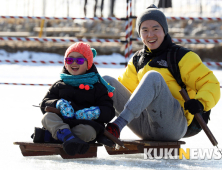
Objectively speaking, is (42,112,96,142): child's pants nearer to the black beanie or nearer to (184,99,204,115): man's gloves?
(184,99,204,115): man's gloves

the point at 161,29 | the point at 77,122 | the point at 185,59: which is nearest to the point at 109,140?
the point at 77,122

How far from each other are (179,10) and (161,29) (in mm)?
15727

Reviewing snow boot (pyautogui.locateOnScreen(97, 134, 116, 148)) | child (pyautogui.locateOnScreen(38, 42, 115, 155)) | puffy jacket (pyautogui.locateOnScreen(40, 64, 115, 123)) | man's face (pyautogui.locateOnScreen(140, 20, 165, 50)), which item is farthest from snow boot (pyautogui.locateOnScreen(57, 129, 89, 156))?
man's face (pyautogui.locateOnScreen(140, 20, 165, 50))

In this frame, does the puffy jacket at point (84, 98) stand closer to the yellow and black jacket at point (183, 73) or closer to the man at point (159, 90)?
the man at point (159, 90)

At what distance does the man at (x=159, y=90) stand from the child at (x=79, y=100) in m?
0.14

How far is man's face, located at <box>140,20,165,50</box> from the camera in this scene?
2527mm

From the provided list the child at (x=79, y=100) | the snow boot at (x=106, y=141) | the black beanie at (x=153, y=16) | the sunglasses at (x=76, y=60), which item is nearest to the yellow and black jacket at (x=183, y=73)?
the black beanie at (x=153, y=16)

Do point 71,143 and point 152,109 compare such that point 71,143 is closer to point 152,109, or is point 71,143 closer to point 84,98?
point 84,98

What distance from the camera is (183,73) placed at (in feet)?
7.75

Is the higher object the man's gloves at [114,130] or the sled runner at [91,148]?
the man's gloves at [114,130]

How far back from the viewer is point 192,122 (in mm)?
2518

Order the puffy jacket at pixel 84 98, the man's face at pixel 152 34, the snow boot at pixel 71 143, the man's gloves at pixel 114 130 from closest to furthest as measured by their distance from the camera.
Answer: the snow boot at pixel 71 143 < the man's gloves at pixel 114 130 < the puffy jacket at pixel 84 98 < the man's face at pixel 152 34

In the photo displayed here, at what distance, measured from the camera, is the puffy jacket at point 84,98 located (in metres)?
2.33
